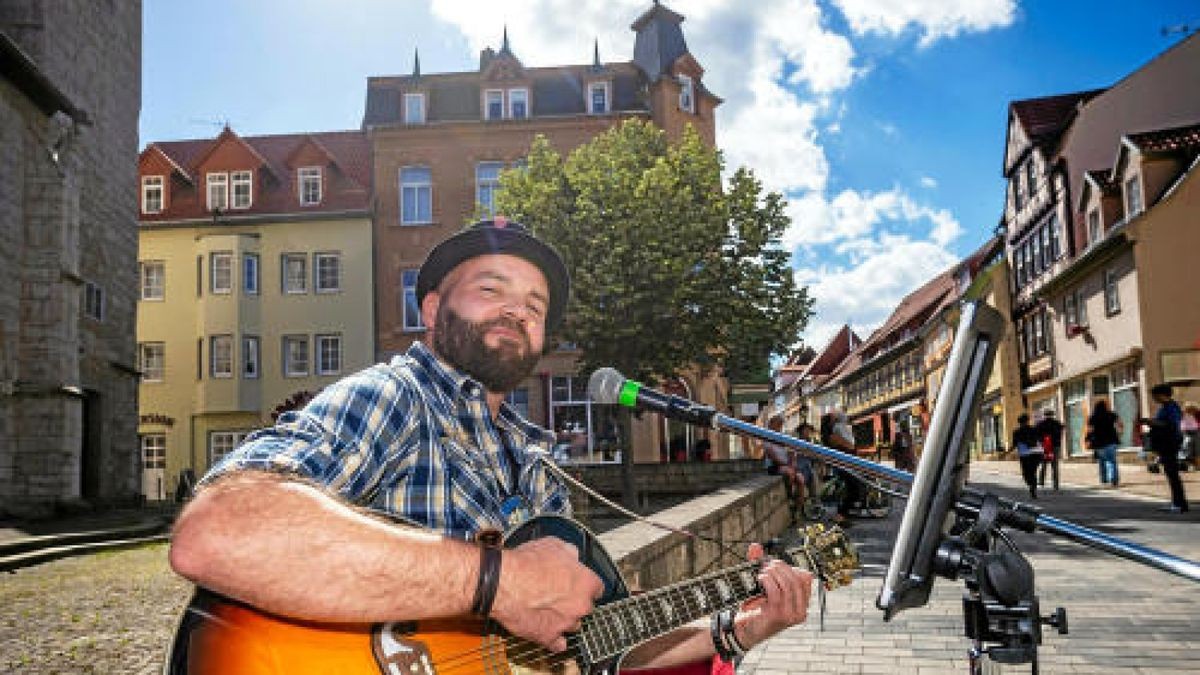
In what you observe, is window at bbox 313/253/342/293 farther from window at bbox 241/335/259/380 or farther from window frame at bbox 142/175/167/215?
window frame at bbox 142/175/167/215

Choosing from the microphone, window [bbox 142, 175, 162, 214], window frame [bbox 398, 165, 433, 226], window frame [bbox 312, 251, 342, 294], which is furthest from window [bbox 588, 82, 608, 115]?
the microphone

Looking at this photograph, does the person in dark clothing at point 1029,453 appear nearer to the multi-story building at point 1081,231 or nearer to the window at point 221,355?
the multi-story building at point 1081,231

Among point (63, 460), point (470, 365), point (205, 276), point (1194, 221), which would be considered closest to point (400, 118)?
point (205, 276)

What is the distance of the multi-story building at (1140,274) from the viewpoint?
28359mm

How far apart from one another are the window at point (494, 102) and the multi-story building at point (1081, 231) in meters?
21.6

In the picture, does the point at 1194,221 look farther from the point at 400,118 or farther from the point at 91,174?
the point at 91,174

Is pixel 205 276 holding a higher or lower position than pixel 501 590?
higher

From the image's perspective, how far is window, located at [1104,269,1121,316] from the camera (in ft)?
102

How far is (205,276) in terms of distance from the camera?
33562mm

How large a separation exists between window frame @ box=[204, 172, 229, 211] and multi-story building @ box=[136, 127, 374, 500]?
8 cm

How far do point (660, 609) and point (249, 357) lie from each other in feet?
111

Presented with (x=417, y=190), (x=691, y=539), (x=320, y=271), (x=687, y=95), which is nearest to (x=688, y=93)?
(x=687, y=95)

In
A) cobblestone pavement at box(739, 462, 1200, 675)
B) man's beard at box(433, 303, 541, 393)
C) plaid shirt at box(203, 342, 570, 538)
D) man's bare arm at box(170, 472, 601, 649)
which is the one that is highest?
man's beard at box(433, 303, 541, 393)

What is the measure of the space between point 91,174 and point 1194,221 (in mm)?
31253
